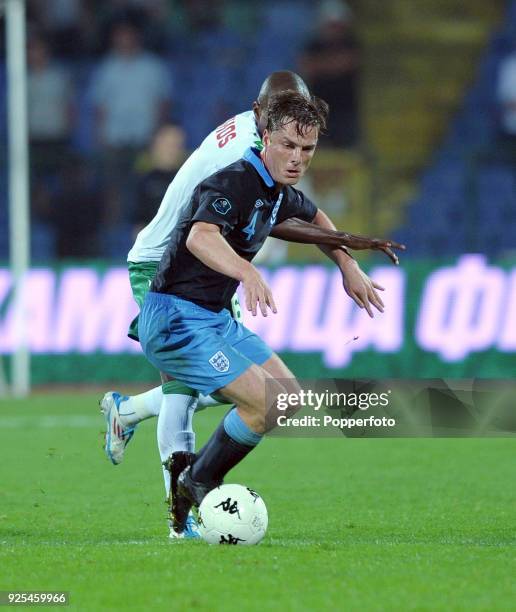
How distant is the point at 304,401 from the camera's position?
5.60 metres

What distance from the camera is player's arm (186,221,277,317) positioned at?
5.08 m

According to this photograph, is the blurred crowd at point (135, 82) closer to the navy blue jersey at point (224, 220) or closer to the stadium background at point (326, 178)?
the stadium background at point (326, 178)

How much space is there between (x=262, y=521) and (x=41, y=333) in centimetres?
939

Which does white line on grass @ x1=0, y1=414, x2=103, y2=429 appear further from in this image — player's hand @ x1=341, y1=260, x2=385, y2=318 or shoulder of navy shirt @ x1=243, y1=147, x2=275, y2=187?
shoulder of navy shirt @ x1=243, y1=147, x2=275, y2=187

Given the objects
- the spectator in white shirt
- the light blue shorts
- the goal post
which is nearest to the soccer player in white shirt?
the light blue shorts

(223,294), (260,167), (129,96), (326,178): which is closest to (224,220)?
(260,167)

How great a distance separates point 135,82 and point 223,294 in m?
11.9

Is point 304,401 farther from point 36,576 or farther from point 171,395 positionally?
point 36,576

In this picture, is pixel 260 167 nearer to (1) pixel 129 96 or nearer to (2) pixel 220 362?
(2) pixel 220 362

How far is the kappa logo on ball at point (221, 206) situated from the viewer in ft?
17.8

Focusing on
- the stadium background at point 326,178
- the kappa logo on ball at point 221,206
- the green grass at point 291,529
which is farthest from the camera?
the stadium background at point 326,178

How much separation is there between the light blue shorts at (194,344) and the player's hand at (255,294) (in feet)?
1.79

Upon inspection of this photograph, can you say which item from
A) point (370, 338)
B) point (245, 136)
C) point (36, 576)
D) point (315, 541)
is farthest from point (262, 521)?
point (370, 338)

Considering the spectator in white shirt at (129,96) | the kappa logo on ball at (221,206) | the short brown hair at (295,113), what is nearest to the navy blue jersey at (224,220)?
the kappa logo on ball at (221,206)
